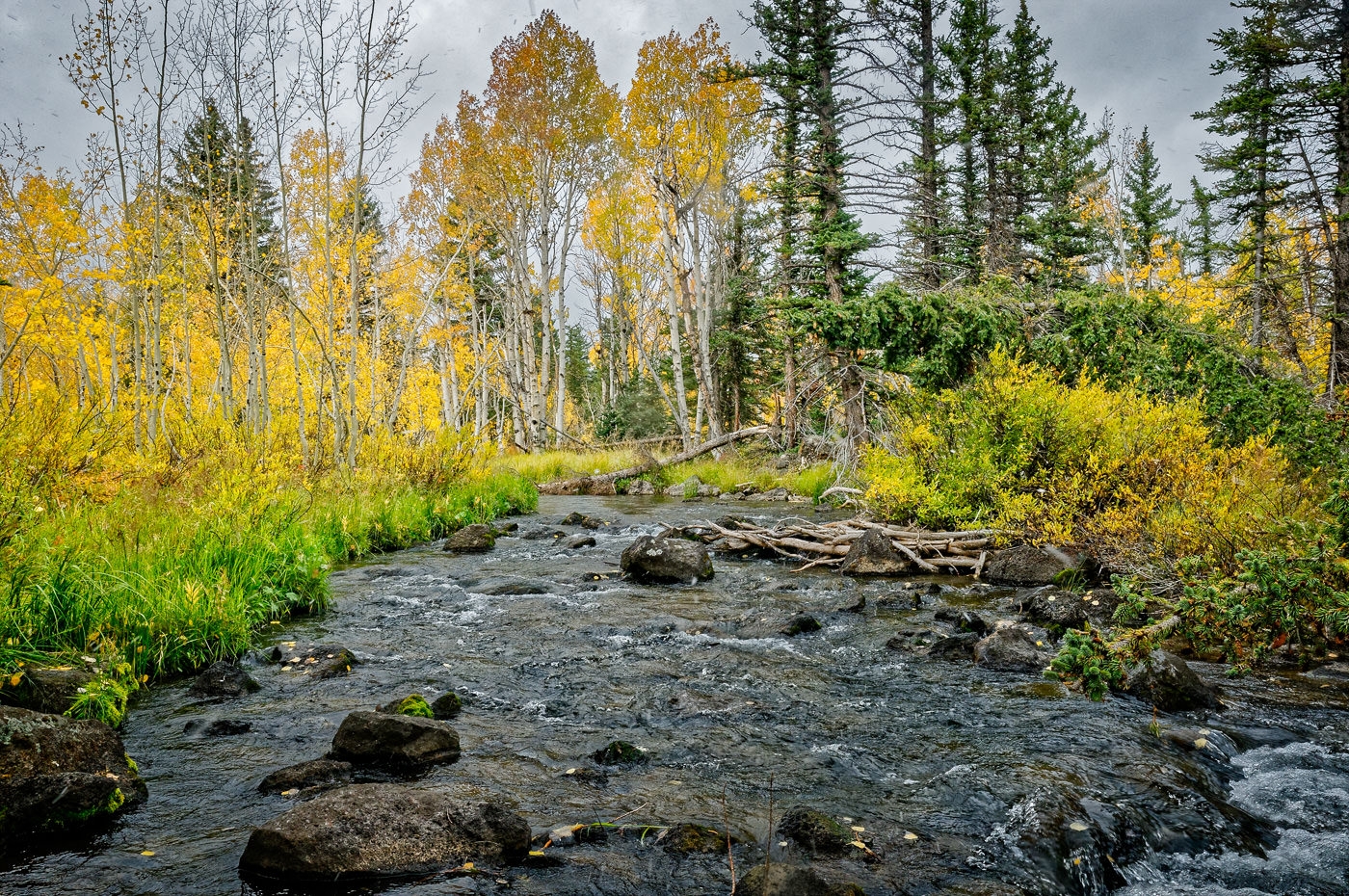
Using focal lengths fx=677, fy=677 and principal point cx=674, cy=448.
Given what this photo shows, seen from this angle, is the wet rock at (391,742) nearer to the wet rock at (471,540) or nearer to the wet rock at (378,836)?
the wet rock at (378,836)

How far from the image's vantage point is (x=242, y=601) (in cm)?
584

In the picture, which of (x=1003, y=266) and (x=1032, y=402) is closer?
(x=1032, y=402)

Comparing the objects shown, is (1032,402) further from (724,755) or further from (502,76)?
(502,76)

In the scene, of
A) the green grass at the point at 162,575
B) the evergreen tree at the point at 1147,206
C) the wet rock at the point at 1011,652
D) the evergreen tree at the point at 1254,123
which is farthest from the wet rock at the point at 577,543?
the evergreen tree at the point at 1147,206

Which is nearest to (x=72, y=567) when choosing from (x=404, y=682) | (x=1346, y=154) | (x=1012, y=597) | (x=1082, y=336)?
(x=404, y=682)

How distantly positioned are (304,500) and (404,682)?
571 cm

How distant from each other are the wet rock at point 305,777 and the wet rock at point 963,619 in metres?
5.07

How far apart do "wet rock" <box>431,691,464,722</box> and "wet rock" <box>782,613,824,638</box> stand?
A: 3145 millimetres

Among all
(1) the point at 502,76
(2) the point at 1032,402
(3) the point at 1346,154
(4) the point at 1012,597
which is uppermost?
(1) the point at 502,76

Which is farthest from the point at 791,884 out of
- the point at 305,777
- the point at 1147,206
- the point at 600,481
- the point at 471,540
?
the point at 1147,206

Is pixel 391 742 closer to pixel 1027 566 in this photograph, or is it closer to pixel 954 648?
pixel 954 648

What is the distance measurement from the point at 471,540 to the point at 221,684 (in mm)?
6339

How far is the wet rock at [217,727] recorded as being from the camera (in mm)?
4039

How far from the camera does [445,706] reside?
4449 mm
